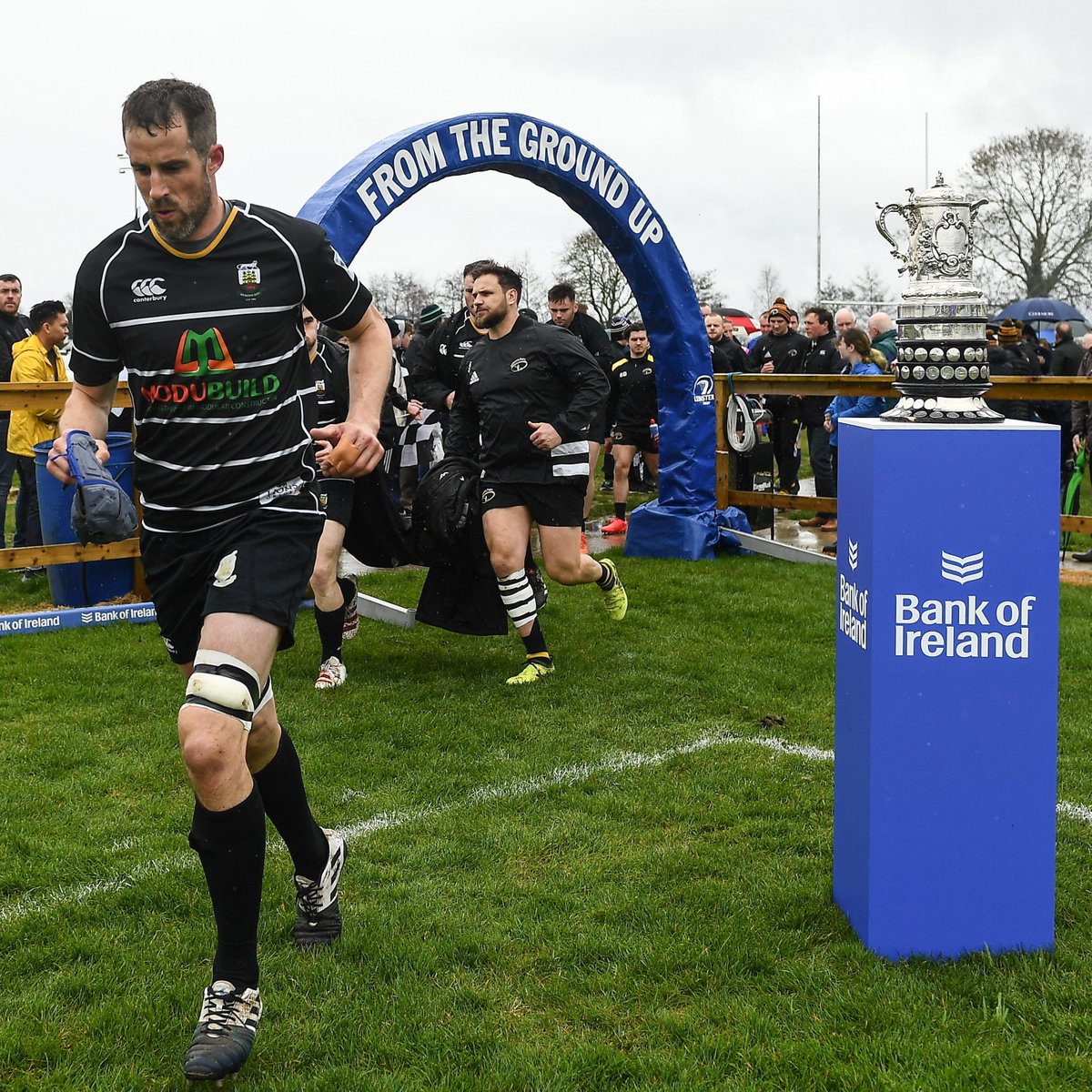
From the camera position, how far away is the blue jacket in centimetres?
1123

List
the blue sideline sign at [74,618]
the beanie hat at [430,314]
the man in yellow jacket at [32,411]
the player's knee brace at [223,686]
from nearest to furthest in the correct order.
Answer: the player's knee brace at [223,686], the blue sideline sign at [74,618], the man in yellow jacket at [32,411], the beanie hat at [430,314]

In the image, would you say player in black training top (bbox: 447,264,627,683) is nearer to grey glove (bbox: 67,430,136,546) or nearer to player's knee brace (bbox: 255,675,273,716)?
player's knee brace (bbox: 255,675,273,716)

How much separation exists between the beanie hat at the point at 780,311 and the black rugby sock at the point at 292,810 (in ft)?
38.8

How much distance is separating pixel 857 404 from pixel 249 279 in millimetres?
8469

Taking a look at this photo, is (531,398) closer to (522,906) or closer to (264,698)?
(522,906)

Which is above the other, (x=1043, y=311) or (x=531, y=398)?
(x=1043, y=311)

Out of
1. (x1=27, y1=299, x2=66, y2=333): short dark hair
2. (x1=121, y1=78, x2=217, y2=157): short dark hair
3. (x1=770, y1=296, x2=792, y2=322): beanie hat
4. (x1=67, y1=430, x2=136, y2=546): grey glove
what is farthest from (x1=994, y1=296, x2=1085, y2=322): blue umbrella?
(x1=67, y1=430, x2=136, y2=546): grey glove

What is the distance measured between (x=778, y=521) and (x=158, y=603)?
10.6 m

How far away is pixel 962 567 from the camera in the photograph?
348 cm

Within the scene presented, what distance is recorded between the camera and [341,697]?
22.7ft

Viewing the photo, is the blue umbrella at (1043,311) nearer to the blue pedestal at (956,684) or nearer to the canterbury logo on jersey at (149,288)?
the blue pedestal at (956,684)

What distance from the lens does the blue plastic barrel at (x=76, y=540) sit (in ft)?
29.5

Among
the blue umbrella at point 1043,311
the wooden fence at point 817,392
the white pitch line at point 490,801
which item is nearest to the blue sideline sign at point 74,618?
the white pitch line at point 490,801

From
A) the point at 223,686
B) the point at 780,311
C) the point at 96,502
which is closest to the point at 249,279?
the point at 96,502
